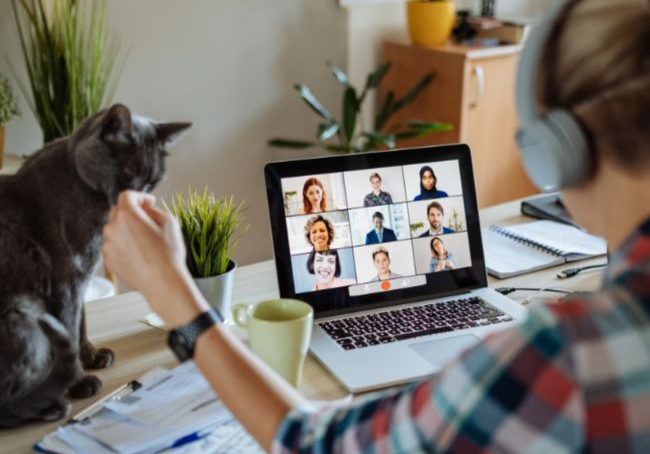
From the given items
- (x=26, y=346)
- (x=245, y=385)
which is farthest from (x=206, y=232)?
(x=245, y=385)

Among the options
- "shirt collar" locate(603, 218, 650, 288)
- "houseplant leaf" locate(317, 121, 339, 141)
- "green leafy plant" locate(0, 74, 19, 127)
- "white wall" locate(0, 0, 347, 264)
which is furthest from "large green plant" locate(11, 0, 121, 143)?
"shirt collar" locate(603, 218, 650, 288)

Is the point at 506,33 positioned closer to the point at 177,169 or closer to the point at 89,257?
the point at 177,169

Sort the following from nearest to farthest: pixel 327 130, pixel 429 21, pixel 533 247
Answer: pixel 533 247 → pixel 327 130 → pixel 429 21

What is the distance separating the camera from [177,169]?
10.3 ft

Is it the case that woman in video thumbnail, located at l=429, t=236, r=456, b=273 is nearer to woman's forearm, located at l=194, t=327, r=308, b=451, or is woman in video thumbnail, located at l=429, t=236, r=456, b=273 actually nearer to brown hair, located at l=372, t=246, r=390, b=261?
brown hair, located at l=372, t=246, r=390, b=261

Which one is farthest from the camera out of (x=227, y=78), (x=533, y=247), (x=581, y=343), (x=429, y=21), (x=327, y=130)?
(x=429, y=21)

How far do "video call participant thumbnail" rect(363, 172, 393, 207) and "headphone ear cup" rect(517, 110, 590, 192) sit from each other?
642 millimetres

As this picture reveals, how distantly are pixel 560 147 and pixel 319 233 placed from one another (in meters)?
0.72

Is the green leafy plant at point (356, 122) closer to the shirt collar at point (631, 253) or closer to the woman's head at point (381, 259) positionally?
the woman's head at point (381, 259)

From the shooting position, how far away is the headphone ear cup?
66cm

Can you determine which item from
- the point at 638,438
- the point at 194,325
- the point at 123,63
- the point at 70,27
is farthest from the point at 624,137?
the point at 123,63

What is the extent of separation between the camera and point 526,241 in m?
1.75

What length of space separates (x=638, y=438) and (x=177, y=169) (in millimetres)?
2708

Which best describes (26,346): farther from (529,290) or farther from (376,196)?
(529,290)
